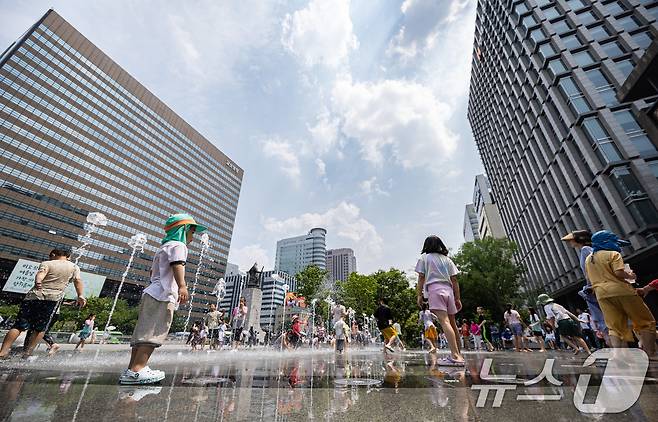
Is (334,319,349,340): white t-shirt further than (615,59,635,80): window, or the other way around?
(615,59,635,80): window

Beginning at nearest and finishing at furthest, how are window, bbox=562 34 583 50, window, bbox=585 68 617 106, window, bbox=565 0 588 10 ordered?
window, bbox=585 68 617 106, window, bbox=562 34 583 50, window, bbox=565 0 588 10

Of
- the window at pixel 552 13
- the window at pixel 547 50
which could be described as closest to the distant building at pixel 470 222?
the window at pixel 547 50

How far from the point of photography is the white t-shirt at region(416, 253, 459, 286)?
4.50m

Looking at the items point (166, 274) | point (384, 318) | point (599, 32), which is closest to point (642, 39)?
point (599, 32)

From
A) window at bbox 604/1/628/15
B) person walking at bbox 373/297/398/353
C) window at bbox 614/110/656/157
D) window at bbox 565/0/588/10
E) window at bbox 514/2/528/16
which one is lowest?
person walking at bbox 373/297/398/353

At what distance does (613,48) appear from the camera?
24.2m

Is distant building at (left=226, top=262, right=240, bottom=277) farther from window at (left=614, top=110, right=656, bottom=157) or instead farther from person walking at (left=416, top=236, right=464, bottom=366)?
person walking at (left=416, top=236, right=464, bottom=366)

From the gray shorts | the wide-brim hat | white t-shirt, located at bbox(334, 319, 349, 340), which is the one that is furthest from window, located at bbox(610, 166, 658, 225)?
the gray shorts

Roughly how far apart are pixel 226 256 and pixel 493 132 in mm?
85210

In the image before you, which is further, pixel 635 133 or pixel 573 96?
pixel 573 96

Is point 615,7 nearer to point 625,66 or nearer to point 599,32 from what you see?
point 599,32

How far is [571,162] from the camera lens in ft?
82.0

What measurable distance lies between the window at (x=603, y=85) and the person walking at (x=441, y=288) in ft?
92.9

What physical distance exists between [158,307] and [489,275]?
110 ft
